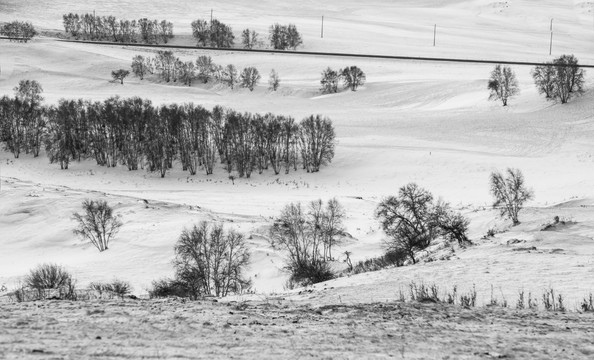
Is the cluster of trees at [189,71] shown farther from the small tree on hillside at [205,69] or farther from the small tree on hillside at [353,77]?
the small tree on hillside at [353,77]

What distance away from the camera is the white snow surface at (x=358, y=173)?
93.7ft

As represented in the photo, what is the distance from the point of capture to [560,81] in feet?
344

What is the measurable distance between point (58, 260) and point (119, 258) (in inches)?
202

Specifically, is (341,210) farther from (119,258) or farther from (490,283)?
(490,283)

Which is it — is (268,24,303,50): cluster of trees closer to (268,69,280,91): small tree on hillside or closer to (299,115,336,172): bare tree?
(268,69,280,91): small tree on hillside

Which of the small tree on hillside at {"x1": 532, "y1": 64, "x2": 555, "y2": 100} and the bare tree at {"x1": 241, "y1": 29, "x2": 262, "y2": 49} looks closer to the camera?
the small tree on hillside at {"x1": 532, "y1": 64, "x2": 555, "y2": 100}

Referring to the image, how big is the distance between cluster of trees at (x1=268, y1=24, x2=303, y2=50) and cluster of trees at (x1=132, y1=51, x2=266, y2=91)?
89.4ft

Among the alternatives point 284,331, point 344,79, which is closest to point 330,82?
point 344,79

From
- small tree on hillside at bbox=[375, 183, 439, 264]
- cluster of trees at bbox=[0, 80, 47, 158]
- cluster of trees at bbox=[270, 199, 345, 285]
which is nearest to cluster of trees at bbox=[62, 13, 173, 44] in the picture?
cluster of trees at bbox=[0, 80, 47, 158]

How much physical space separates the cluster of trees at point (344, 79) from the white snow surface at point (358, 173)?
2.34 metres

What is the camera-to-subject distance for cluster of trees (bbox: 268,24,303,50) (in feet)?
591

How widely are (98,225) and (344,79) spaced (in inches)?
3466

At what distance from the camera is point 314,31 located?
650 feet

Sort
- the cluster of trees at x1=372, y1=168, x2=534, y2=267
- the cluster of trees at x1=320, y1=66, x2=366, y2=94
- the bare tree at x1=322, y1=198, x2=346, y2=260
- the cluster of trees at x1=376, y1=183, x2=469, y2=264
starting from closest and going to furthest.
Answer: the cluster of trees at x1=372, y1=168, x2=534, y2=267 → the cluster of trees at x1=376, y1=183, x2=469, y2=264 → the bare tree at x1=322, y1=198, x2=346, y2=260 → the cluster of trees at x1=320, y1=66, x2=366, y2=94
